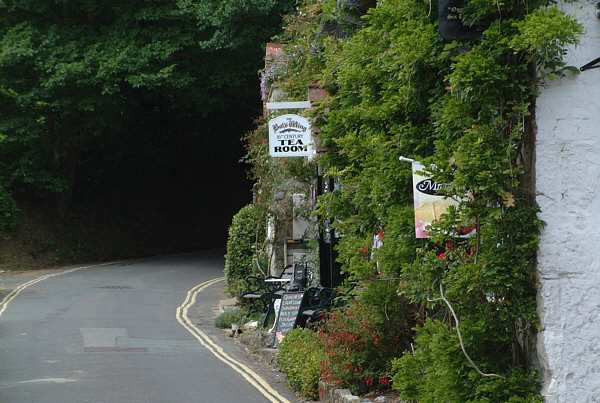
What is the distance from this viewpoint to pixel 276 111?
65.2ft

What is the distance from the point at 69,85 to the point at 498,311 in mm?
29454

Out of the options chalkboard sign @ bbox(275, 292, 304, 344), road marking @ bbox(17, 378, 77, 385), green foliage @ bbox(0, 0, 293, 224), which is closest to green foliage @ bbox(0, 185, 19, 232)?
green foliage @ bbox(0, 0, 293, 224)

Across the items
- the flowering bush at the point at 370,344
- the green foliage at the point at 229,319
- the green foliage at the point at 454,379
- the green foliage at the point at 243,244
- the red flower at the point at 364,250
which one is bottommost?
the green foliage at the point at 229,319

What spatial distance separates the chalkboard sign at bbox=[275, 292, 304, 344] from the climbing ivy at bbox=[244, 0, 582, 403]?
5841 mm

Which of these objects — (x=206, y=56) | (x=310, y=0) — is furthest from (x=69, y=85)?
(x=310, y=0)

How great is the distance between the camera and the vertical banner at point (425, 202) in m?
8.41

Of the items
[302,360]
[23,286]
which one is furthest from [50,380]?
[23,286]

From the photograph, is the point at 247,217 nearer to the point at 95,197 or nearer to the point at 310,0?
the point at 310,0

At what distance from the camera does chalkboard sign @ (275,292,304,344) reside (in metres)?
15.3

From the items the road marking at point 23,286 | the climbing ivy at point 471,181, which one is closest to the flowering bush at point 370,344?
the climbing ivy at point 471,181

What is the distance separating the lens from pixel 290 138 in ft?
56.6

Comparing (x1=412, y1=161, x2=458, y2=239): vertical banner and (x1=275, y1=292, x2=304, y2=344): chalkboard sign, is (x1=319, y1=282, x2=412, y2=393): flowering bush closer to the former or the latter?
(x1=412, y1=161, x2=458, y2=239): vertical banner

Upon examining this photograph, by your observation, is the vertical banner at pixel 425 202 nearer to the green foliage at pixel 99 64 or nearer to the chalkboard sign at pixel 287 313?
the chalkboard sign at pixel 287 313

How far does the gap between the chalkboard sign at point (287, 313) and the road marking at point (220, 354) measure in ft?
2.76
